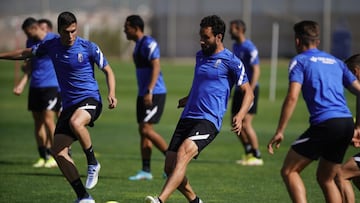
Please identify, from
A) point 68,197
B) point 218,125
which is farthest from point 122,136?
point 218,125

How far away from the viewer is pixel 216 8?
176ft

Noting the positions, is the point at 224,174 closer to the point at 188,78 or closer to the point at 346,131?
the point at 346,131

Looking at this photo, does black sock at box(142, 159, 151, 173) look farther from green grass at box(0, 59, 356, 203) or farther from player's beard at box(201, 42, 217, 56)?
player's beard at box(201, 42, 217, 56)

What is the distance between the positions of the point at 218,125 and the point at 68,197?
8.90 feet

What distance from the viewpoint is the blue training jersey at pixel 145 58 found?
14.1 metres

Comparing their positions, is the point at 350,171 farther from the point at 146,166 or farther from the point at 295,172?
the point at 146,166

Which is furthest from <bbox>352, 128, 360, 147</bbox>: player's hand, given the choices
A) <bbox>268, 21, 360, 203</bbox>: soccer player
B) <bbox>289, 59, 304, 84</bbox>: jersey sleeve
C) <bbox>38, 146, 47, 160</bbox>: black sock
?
<bbox>38, 146, 47, 160</bbox>: black sock

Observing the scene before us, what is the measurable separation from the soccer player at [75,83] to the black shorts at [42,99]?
15.5 ft

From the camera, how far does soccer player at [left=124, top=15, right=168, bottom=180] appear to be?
14039 millimetres

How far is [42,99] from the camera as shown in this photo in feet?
52.3

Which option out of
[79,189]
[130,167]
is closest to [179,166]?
[79,189]

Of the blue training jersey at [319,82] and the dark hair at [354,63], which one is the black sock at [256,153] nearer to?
the dark hair at [354,63]

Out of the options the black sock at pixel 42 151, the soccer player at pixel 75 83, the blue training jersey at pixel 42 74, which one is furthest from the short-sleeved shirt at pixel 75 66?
the blue training jersey at pixel 42 74

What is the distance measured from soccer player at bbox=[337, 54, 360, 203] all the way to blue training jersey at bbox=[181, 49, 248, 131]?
4.17 ft
